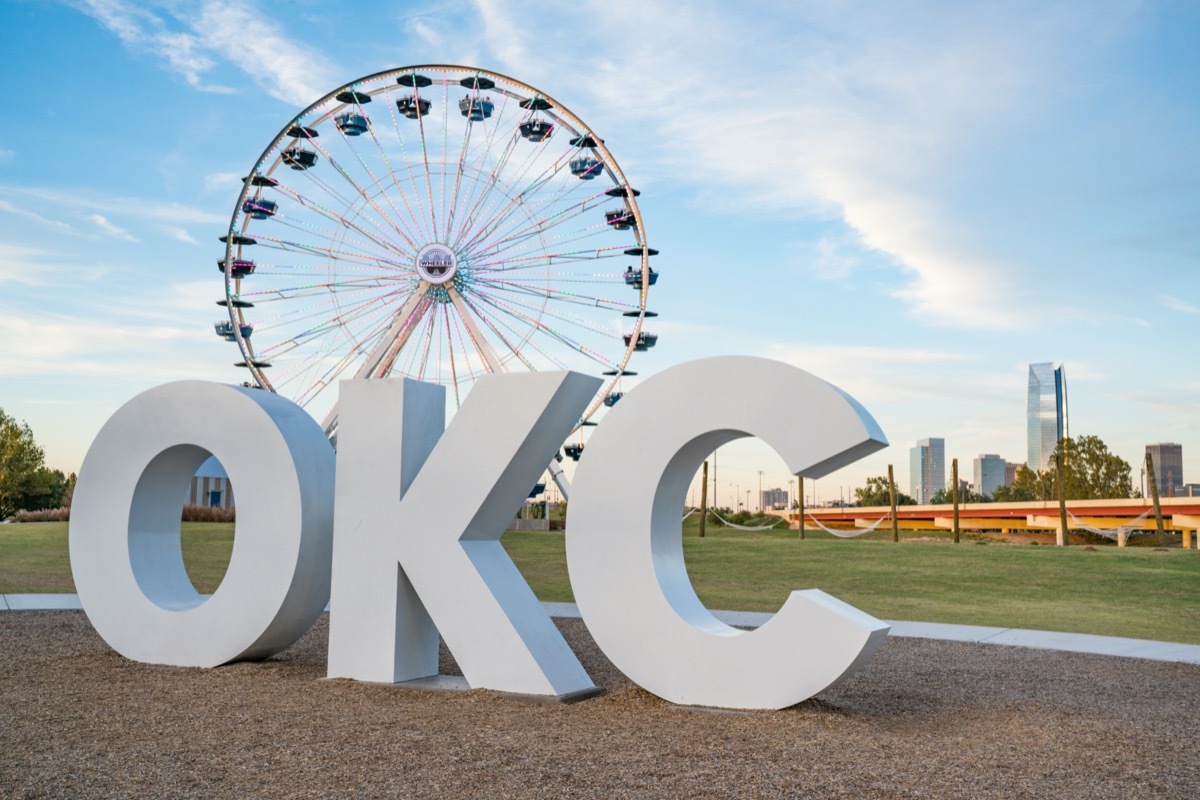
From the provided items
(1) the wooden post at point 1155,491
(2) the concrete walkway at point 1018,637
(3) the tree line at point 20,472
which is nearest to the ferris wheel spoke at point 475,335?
(2) the concrete walkway at point 1018,637

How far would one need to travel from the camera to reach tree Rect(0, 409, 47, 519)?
41375 millimetres

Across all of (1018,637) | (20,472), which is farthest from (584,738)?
(20,472)

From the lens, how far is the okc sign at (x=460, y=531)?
6402 millimetres

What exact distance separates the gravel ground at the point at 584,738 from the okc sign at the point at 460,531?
0.29 m

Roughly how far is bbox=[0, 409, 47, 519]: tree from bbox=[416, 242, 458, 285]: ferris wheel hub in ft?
87.7

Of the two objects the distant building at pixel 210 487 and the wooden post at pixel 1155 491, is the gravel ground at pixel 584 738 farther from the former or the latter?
the distant building at pixel 210 487

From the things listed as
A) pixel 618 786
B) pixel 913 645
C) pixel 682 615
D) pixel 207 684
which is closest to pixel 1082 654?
pixel 913 645

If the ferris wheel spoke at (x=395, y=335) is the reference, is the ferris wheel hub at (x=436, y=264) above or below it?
above

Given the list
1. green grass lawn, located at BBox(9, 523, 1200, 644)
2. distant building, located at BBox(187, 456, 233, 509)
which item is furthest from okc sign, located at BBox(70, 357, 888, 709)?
distant building, located at BBox(187, 456, 233, 509)

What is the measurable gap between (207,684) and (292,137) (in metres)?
18.2

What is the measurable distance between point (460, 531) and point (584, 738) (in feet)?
6.29

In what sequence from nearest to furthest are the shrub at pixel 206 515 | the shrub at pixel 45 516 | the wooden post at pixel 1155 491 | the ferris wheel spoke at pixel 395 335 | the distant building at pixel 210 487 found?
the ferris wheel spoke at pixel 395 335 → the wooden post at pixel 1155 491 → the shrub at pixel 206 515 → the shrub at pixel 45 516 → the distant building at pixel 210 487

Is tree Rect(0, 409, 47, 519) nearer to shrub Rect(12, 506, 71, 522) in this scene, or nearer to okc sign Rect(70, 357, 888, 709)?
shrub Rect(12, 506, 71, 522)

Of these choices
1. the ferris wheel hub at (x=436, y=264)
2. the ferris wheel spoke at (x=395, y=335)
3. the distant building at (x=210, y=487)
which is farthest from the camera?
the distant building at (x=210, y=487)
